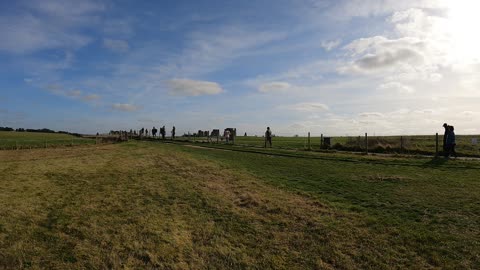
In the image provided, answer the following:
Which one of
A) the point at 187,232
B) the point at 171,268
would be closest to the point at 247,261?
the point at 171,268

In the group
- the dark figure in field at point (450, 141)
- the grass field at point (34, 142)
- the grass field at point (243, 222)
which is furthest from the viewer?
the grass field at point (34, 142)

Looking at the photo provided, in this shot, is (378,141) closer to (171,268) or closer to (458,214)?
(458,214)

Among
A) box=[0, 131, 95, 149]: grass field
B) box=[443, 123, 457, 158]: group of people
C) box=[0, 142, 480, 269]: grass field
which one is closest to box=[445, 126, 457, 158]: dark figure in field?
box=[443, 123, 457, 158]: group of people

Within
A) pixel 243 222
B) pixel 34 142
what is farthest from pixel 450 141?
pixel 34 142

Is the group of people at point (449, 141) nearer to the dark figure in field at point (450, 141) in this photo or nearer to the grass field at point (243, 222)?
the dark figure in field at point (450, 141)

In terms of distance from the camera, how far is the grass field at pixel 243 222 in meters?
5.18

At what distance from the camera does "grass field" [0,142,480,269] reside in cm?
518

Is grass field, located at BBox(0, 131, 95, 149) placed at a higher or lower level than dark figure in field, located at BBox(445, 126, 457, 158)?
lower

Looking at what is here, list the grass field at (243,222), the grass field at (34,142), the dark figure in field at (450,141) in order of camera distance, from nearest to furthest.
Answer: the grass field at (243,222) → the dark figure in field at (450,141) → the grass field at (34,142)

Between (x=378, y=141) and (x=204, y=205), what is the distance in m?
24.5

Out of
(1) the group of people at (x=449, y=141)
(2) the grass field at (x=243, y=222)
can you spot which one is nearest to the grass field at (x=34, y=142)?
(2) the grass field at (x=243, y=222)

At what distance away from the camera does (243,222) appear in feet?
23.3

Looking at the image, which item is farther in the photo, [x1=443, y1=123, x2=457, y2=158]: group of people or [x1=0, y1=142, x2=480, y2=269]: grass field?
[x1=443, y1=123, x2=457, y2=158]: group of people

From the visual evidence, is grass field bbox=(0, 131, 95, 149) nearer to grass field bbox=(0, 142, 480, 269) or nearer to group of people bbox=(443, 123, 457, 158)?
grass field bbox=(0, 142, 480, 269)
